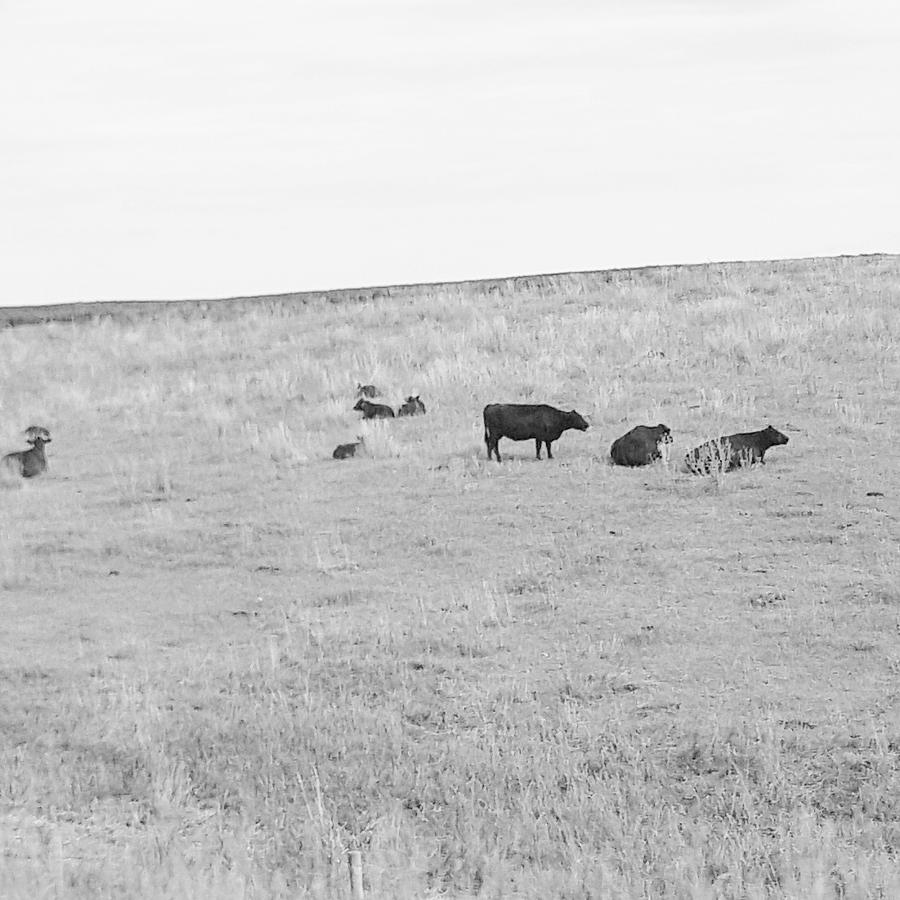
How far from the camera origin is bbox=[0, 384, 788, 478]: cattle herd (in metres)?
14.9

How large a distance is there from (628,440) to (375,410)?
5222mm

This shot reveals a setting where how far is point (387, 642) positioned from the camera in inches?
392

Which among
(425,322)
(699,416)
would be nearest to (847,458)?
(699,416)

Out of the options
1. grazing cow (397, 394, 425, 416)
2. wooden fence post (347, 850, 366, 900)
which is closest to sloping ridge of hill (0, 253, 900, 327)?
grazing cow (397, 394, 425, 416)

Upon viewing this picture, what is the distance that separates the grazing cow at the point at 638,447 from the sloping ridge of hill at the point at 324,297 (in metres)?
17.8

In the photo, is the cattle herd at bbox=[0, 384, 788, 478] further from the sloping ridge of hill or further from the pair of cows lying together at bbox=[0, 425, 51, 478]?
the sloping ridge of hill

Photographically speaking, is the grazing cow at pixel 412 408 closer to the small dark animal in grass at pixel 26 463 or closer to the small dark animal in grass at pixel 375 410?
the small dark animal in grass at pixel 375 410

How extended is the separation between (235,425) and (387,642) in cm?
Result: 1089

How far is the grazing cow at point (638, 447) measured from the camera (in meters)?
15.5

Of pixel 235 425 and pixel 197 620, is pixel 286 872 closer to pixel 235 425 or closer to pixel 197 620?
pixel 197 620

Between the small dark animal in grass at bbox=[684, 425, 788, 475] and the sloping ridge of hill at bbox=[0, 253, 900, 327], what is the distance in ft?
59.8

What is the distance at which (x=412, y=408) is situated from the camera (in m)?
19.8

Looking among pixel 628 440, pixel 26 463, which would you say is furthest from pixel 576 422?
pixel 26 463

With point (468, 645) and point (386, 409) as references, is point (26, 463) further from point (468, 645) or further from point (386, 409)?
point (468, 645)
